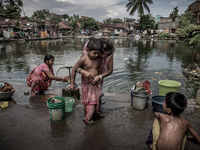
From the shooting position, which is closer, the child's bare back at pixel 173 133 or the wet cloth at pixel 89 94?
the child's bare back at pixel 173 133

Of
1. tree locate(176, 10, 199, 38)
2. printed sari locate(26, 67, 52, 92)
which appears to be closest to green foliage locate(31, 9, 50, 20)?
tree locate(176, 10, 199, 38)

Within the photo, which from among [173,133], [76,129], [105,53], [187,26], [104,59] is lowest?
[76,129]

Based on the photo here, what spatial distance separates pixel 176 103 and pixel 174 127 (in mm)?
312

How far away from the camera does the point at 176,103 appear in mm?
1934

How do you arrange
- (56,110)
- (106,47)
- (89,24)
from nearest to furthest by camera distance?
(106,47) < (56,110) < (89,24)

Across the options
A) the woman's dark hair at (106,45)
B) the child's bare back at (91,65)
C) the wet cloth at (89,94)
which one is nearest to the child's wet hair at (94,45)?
the woman's dark hair at (106,45)

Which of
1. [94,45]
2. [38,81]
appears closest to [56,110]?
[94,45]

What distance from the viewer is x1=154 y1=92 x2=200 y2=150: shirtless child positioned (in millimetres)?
1896

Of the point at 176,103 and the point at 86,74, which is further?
the point at 86,74

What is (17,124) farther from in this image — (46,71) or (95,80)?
(95,80)

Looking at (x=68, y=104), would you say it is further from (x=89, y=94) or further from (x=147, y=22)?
Answer: (x=147, y=22)

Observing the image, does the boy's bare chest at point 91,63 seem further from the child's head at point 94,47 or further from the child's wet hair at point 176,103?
the child's wet hair at point 176,103

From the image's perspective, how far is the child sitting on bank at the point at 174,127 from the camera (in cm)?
190

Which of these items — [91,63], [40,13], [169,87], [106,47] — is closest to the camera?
[106,47]
